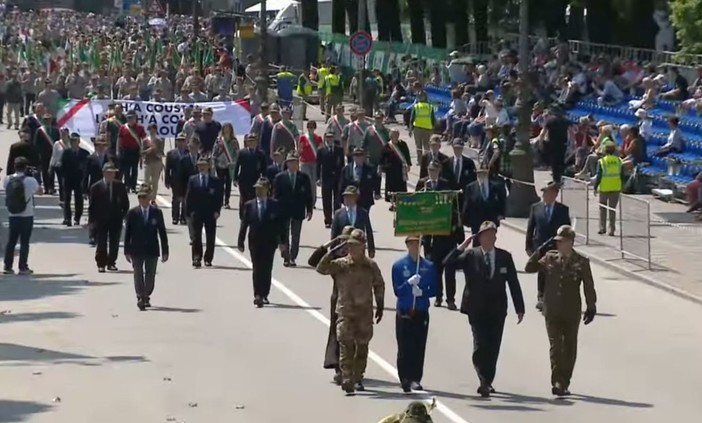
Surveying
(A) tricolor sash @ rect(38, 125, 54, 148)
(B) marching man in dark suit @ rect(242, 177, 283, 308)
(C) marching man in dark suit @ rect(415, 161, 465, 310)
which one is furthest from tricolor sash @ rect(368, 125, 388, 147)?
A: (B) marching man in dark suit @ rect(242, 177, 283, 308)

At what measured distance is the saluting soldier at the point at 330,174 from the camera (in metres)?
31.2

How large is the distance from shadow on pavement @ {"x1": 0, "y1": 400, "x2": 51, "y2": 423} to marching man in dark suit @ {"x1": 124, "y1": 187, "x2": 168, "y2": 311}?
18.4 ft

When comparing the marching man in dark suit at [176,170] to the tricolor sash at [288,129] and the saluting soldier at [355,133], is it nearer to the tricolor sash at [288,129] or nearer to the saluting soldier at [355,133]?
the tricolor sash at [288,129]

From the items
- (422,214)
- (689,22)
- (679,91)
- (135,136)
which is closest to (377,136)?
(135,136)

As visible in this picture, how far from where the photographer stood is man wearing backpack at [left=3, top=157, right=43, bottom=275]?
26.1 m

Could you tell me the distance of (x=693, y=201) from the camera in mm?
32875

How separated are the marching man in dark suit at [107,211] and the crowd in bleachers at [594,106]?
941 cm

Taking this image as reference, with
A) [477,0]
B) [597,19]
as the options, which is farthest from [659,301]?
[477,0]

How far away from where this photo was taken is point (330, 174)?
31219mm

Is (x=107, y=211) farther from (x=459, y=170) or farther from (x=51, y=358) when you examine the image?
(x=51, y=358)

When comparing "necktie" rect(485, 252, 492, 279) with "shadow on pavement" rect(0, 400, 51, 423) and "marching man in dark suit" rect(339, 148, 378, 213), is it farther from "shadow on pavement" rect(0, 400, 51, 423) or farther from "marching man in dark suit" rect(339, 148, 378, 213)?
"marching man in dark suit" rect(339, 148, 378, 213)

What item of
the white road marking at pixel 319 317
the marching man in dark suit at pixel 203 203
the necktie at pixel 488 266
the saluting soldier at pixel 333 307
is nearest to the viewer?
the white road marking at pixel 319 317

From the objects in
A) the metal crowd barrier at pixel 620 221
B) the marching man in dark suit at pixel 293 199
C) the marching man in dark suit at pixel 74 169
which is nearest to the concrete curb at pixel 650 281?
the metal crowd barrier at pixel 620 221

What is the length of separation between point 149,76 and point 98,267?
24302 mm
